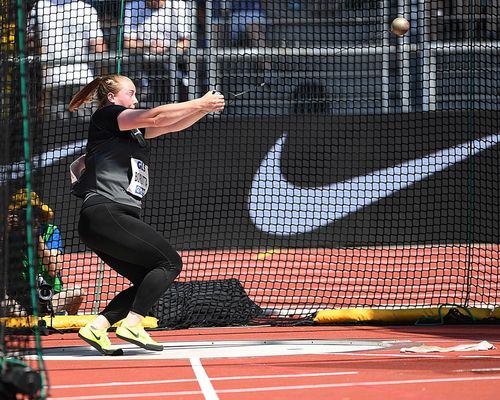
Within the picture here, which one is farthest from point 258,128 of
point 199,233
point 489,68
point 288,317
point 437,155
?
point 288,317

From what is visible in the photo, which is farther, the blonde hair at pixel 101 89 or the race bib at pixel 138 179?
the blonde hair at pixel 101 89

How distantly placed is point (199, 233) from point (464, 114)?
3922 millimetres

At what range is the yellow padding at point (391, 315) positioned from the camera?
28.7 feet

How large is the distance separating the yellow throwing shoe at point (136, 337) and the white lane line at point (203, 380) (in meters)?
0.35

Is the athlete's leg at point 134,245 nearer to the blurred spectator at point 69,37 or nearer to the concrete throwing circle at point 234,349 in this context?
the concrete throwing circle at point 234,349

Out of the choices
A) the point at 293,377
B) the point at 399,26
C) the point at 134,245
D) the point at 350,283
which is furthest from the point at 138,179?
the point at 350,283

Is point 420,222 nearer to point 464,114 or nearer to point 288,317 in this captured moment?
point 464,114

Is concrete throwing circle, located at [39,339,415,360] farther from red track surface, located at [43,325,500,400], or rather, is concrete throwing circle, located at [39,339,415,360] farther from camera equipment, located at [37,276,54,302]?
camera equipment, located at [37,276,54,302]

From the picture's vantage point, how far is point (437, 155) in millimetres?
13438

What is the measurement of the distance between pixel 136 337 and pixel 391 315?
274cm

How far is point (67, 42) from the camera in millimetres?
11305

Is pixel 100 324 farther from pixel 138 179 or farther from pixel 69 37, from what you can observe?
→ pixel 69 37

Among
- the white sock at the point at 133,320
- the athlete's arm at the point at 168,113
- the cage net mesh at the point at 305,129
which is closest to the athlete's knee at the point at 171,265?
the white sock at the point at 133,320

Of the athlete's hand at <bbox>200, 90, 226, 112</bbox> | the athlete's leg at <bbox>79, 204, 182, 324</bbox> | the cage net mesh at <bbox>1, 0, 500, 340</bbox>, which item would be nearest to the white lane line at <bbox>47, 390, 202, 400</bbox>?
the athlete's leg at <bbox>79, 204, 182, 324</bbox>
